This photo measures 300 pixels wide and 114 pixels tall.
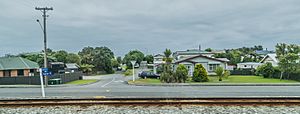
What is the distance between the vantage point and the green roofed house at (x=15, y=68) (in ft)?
129

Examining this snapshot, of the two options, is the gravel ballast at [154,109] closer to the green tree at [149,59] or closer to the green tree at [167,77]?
the green tree at [167,77]

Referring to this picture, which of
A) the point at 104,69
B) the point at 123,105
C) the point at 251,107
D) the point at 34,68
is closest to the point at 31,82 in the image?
the point at 34,68

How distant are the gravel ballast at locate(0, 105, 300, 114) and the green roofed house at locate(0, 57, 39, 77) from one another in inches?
1338

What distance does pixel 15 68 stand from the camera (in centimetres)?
4044

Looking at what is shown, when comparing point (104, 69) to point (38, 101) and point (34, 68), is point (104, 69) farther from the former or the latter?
point (38, 101)

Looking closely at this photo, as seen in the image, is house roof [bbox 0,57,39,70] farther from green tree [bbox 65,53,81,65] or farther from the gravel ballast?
green tree [bbox 65,53,81,65]

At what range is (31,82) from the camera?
3091 centimetres

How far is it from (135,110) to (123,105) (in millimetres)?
1035

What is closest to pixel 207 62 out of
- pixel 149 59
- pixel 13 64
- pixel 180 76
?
pixel 180 76

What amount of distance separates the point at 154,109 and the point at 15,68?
3843 cm

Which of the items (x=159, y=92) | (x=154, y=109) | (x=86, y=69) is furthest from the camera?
(x=86, y=69)

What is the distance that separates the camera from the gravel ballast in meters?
8.92

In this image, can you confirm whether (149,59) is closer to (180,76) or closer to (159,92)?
(180,76)

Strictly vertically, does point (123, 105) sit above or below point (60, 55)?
below
